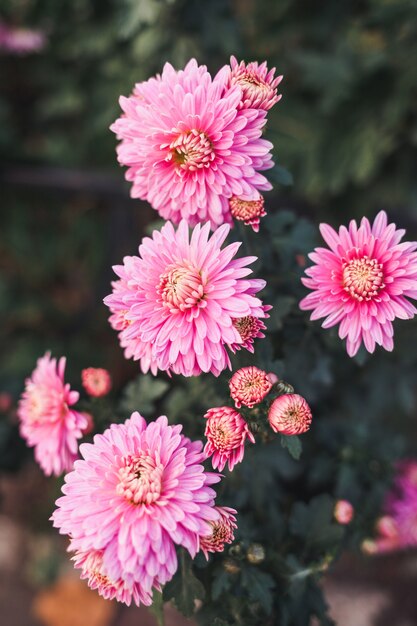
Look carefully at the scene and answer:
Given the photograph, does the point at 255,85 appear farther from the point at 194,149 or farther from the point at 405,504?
the point at 405,504

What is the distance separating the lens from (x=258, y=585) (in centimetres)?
78

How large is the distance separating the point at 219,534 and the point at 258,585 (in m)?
0.15

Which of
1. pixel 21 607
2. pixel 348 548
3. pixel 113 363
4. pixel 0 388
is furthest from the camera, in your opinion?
pixel 113 363

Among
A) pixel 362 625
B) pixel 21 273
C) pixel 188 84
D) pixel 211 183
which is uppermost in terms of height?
Answer: pixel 21 273

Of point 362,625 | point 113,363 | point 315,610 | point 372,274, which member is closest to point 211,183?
point 372,274

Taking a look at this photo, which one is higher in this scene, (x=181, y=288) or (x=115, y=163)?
(x=115, y=163)

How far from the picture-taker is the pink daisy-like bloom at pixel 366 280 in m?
0.71

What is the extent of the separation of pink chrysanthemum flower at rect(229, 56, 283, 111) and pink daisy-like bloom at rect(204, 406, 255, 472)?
35 centimetres

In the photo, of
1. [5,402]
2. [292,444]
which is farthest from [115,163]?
[292,444]

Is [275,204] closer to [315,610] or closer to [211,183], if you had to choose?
[211,183]

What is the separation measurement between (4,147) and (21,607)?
1.32 metres

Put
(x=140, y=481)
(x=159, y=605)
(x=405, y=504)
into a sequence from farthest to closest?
(x=405, y=504), (x=159, y=605), (x=140, y=481)

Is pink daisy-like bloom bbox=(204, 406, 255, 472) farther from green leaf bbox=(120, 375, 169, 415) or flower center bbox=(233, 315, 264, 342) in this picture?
green leaf bbox=(120, 375, 169, 415)

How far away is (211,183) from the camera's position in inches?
28.5
